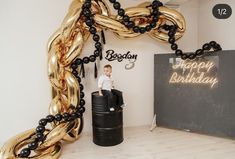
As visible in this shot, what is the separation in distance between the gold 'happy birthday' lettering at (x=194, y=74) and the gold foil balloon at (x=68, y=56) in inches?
15.1

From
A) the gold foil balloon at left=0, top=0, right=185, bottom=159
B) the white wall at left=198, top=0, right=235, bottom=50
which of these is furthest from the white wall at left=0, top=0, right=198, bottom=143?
the white wall at left=198, top=0, right=235, bottom=50

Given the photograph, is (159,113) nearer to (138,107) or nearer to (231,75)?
(138,107)

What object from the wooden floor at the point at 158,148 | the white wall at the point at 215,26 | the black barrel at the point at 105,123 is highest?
the white wall at the point at 215,26

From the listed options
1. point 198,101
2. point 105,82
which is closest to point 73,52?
point 105,82

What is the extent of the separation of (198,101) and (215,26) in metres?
0.73

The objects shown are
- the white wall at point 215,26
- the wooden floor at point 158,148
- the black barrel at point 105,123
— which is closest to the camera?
the wooden floor at point 158,148

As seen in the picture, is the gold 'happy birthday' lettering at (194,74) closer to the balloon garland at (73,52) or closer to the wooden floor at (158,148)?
the balloon garland at (73,52)

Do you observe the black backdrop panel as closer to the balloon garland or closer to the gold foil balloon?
the balloon garland

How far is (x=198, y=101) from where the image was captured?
189 cm

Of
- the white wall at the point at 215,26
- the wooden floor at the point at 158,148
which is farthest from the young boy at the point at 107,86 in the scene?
the white wall at the point at 215,26

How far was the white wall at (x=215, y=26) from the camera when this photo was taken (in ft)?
6.36

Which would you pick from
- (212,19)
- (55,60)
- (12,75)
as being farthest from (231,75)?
(12,75)

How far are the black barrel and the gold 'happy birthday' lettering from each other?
23.6 inches

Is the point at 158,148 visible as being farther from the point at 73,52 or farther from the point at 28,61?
the point at 28,61
